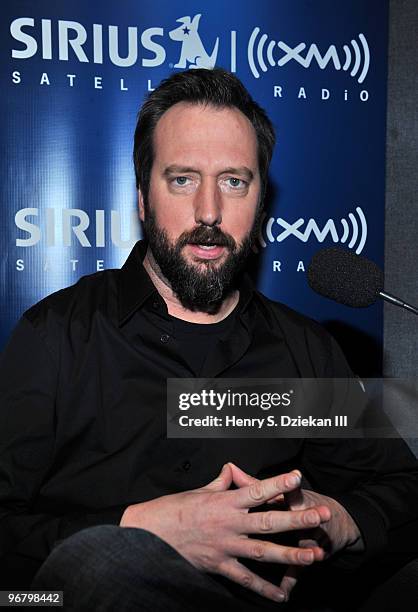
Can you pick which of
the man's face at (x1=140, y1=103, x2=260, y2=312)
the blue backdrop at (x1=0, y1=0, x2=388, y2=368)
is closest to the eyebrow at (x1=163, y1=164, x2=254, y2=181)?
the man's face at (x1=140, y1=103, x2=260, y2=312)

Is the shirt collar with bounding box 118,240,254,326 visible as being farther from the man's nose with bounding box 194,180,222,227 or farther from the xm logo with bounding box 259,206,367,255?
the xm logo with bounding box 259,206,367,255

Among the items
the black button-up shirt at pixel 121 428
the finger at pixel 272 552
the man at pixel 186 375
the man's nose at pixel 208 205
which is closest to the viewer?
the finger at pixel 272 552

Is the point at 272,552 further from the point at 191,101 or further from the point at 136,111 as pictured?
the point at 136,111

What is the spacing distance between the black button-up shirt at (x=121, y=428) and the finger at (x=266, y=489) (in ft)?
0.89

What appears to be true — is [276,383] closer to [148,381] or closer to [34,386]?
[148,381]

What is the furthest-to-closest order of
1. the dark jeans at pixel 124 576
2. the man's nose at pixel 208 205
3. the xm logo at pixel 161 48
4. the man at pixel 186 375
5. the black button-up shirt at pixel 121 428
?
the xm logo at pixel 161 48, the man's nose at pixel 208 205, the black button-up shirt at pixel 121 428, the man at pixel 186 375, the dark jeans at pixel 124 576

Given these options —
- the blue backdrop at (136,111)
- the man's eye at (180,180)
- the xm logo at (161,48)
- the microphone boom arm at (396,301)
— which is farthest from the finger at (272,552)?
the xm logo at (161,48)

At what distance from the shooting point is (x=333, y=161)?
1.77 meters

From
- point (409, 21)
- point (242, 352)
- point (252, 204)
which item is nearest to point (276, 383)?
point (242, 352)

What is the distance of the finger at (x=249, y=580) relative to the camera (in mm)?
946

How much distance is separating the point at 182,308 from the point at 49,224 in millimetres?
458

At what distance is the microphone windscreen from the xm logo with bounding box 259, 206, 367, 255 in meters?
0.55

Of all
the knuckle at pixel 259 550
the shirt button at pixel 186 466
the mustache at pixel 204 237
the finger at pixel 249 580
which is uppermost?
the mustache at pixel 204 237

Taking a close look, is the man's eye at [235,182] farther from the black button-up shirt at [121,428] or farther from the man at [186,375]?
the black button-up shirt at [121,428]
